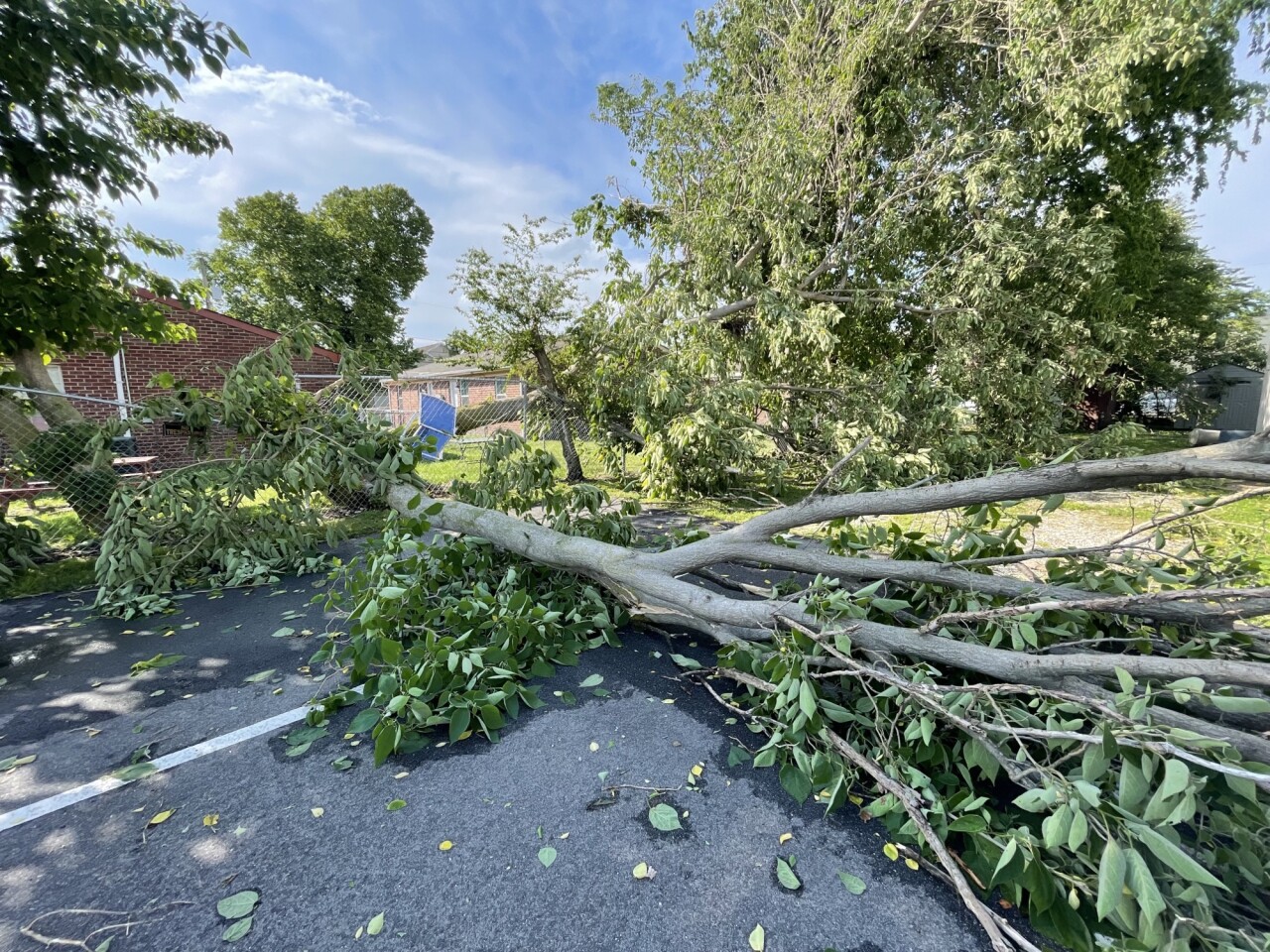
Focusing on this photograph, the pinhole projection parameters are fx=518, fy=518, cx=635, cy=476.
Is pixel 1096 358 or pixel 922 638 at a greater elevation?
pixel 1096 358

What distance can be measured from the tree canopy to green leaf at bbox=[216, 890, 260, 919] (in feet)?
16.0

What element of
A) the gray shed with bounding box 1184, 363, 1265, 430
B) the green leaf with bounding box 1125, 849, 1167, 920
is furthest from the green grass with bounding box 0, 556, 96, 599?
the gray shed with bounding box 1184, 363, 1265, 430

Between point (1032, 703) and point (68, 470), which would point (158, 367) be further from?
point (1032, 703)

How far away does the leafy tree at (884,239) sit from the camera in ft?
20.2

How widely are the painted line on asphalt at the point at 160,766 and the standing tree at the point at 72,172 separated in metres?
3.44

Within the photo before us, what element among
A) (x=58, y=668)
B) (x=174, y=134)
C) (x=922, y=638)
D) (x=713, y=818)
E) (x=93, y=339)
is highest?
(x=174, y=134)

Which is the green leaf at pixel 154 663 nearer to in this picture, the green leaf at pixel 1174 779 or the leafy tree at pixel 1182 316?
the green leaf at pixel 1174 779

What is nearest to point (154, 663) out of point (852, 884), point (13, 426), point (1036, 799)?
point (852, 884)

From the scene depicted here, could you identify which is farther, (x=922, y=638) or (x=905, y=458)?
(x=905, y=458)

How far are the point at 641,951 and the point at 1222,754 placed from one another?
1.45 m

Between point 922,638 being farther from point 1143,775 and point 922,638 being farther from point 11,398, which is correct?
point 11,398

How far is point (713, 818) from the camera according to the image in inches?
65.2

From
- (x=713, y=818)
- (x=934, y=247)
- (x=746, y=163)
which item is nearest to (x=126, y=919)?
(x=713, y=818)

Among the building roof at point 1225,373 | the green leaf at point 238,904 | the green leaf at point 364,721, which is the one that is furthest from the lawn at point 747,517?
the building roof at point 1225,373
